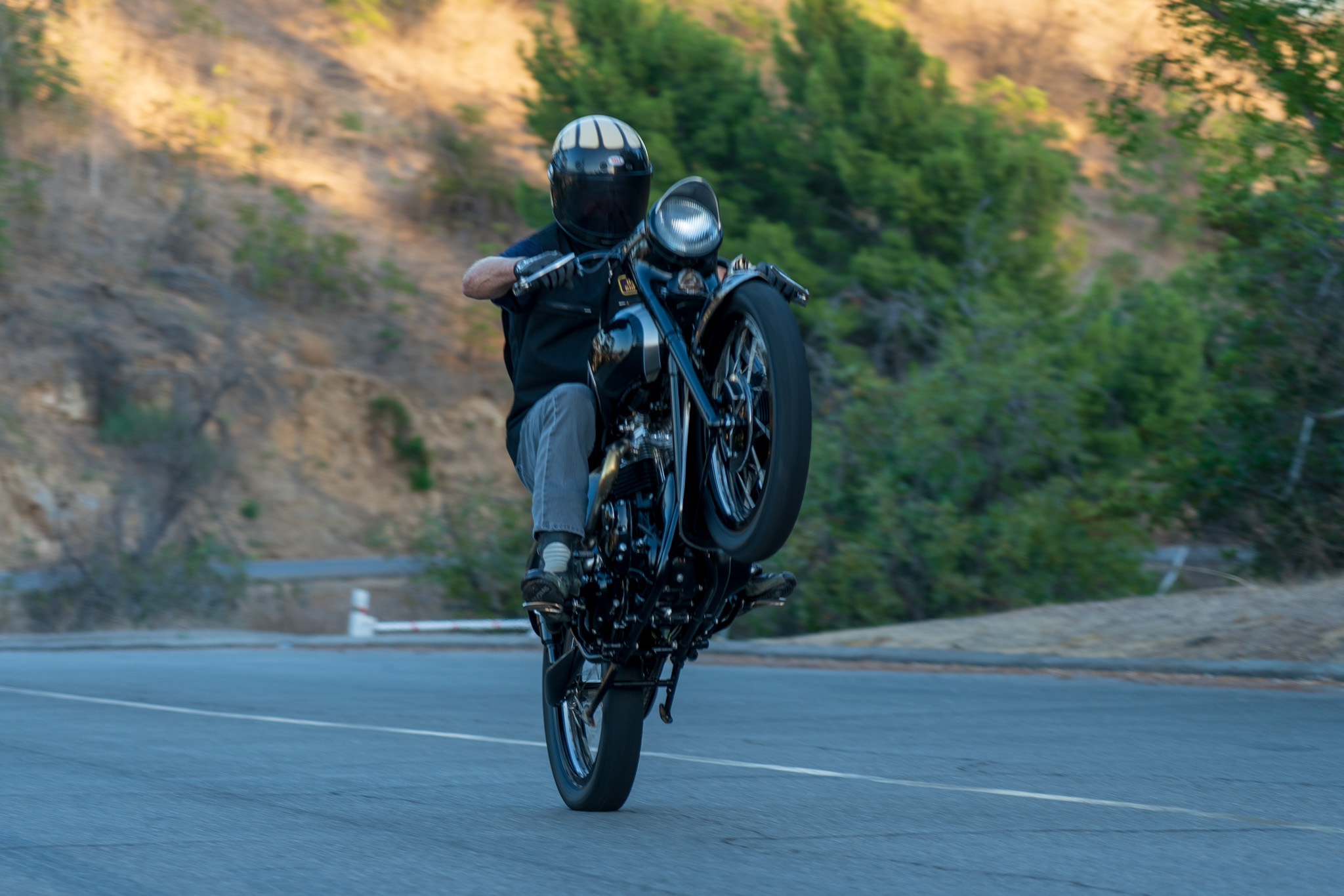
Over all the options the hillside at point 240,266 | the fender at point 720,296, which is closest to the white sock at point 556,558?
the fender at point 720,296

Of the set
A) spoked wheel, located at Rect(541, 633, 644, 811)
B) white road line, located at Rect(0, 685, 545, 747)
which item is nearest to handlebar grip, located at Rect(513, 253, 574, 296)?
spoked wheel, located at Rect(541, 633, 644, 811)

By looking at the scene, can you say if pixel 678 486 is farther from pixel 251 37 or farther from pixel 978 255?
pixel 251 37

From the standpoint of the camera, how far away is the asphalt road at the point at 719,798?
4434 millimetres

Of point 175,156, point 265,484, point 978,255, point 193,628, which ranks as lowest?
→ point 193,628

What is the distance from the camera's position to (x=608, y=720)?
18.4ft

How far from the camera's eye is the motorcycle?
196 inches

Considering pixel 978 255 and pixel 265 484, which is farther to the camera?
pixel 265 484

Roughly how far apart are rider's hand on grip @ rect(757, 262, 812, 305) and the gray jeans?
31.7 inches

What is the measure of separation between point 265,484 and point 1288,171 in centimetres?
3151

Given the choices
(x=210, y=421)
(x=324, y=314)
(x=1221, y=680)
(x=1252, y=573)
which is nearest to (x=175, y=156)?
(x=324, y=314)

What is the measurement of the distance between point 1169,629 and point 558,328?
8.79 meters

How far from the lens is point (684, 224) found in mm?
5332

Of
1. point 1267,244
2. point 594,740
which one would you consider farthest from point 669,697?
point 1267,244

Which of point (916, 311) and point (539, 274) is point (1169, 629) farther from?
point (916, 311)
